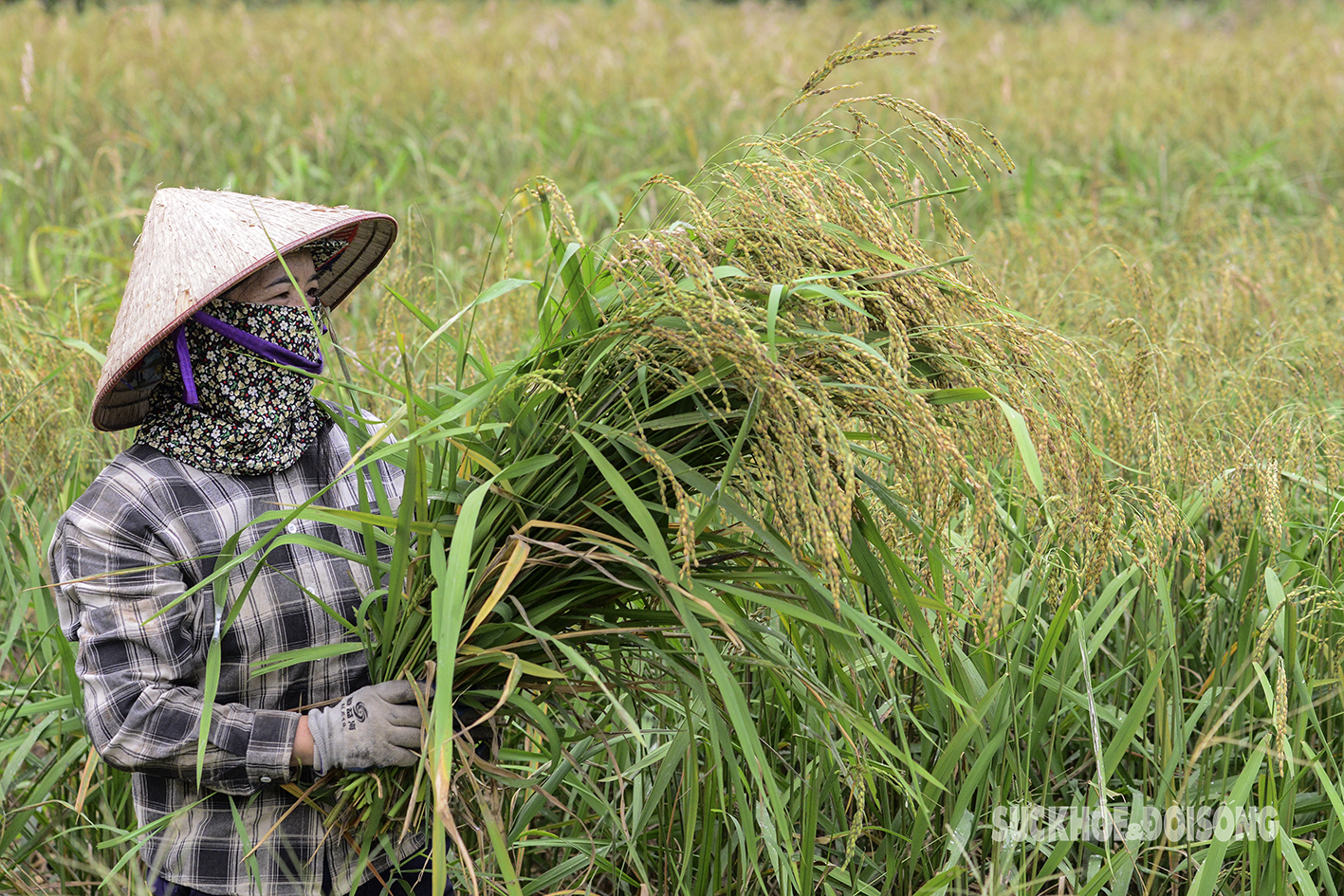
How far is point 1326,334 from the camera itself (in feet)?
8.31

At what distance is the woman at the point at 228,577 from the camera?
4.38 ft

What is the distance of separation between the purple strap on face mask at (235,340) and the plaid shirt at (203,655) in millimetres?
122

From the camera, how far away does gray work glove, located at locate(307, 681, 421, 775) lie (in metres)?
1.31

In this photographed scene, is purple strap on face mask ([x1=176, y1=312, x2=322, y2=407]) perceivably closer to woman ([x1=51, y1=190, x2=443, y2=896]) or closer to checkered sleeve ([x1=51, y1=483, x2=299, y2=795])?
woman ([x1=51, y1=190, x2=443, y2=896])

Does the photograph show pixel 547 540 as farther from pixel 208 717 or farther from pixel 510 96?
pixel 510 96

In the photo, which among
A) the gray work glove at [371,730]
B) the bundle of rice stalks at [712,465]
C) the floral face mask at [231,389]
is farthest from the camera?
the floral face mask at [231,389]

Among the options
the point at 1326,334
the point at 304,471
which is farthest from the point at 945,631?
the point at 1326,334

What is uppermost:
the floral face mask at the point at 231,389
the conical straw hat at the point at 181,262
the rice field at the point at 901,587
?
the conical straw hat at the point at 181,262

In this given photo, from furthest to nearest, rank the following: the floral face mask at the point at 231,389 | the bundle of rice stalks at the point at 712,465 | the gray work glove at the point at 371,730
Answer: the floral face mask at the point at 231,389 → the gray work glove at the point at 371,730 → the bundle of rice stalks at the point at 712,465

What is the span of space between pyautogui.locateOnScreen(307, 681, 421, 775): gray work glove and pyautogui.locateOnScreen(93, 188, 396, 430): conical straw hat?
0.51 metres

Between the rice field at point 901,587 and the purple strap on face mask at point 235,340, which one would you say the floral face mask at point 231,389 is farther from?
the rice field at point 901,587

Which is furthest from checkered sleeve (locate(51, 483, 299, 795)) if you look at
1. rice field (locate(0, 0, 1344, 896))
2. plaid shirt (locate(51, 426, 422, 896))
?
rice field (locate(0, 0, 1344, 896))

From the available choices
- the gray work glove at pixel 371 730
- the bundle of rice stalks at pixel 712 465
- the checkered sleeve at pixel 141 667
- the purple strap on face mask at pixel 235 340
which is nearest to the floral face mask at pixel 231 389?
the purple strap on face mask at pixel 235 340

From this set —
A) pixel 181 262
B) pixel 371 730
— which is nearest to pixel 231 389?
pixel 181 262
